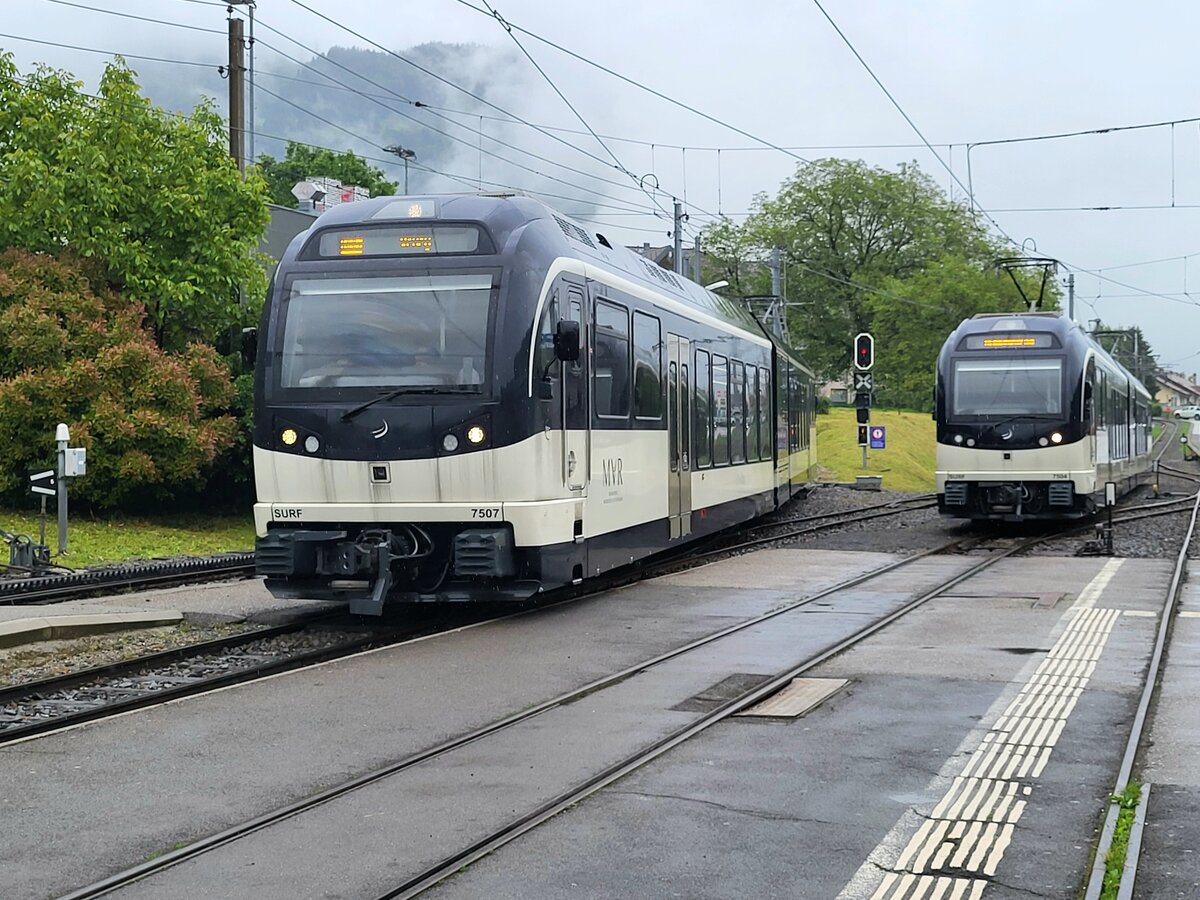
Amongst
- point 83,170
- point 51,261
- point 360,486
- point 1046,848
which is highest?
point 83,170

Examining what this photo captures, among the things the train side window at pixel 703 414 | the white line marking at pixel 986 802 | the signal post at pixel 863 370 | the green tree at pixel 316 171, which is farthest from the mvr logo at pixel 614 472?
the green tree at pixel 316 171

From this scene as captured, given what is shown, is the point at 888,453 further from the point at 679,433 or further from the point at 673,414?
the point at 673,414

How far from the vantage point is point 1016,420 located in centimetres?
2342

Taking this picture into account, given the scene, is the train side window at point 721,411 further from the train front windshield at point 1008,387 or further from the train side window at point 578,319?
the train side window at point 578,319

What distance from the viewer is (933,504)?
33094mm

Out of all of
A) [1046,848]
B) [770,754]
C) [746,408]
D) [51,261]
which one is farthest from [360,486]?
[51,261]

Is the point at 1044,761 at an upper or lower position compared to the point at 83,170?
lower

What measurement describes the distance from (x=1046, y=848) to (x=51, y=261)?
23.4 meters

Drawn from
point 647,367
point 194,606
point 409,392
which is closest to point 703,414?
point 647,367

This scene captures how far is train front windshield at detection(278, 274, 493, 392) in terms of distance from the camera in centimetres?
1230

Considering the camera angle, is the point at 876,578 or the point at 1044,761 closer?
the point at 1044,761

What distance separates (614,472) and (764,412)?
32.1 feet

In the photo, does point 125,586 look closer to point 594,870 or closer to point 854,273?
point 594,870

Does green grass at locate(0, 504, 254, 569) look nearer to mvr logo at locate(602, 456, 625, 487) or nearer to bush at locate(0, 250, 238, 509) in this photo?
bush at locate(0, 250, 238, 509)
